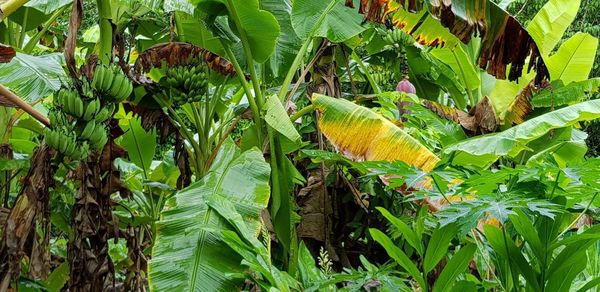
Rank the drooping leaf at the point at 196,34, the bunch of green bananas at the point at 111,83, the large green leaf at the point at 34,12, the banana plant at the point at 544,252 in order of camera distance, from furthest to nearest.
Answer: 1. the drooping leaf at the point at 196,34
2. the large green leaf at the point at 34,12
3. the bunch of green bananas at the point at 111,83
4. the banana plant at the point at 544,252

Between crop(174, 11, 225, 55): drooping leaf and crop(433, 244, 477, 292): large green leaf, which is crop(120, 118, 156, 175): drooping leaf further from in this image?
crop(433, 244, 477, 292): large green leaf

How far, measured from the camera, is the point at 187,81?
220 centimetres

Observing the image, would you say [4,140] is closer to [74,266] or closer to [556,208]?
[74,266]

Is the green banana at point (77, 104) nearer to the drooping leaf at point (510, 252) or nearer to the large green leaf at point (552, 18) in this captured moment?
the drooping leaf at point (510, 252)

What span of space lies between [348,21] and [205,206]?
1.07 m

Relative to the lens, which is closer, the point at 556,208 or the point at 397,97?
the point at 556,208

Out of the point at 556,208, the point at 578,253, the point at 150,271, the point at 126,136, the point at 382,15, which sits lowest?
the point at 126,136

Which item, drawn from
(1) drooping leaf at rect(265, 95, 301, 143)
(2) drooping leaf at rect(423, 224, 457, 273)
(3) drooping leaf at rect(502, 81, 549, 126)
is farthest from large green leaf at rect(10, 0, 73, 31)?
(3) drooping leaf at rect(502, 81, 549, 126)

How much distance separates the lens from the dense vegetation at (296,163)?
52.7 inches

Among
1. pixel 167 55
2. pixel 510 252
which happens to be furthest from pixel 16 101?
pixel 510 252

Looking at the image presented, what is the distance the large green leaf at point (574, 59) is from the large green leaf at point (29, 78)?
8.30 feet

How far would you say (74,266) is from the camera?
166cm

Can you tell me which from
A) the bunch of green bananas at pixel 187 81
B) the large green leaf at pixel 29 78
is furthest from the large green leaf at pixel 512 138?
the large green leaf at pixel 29 78

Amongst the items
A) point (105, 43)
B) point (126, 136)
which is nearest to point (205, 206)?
point (105, 43)
